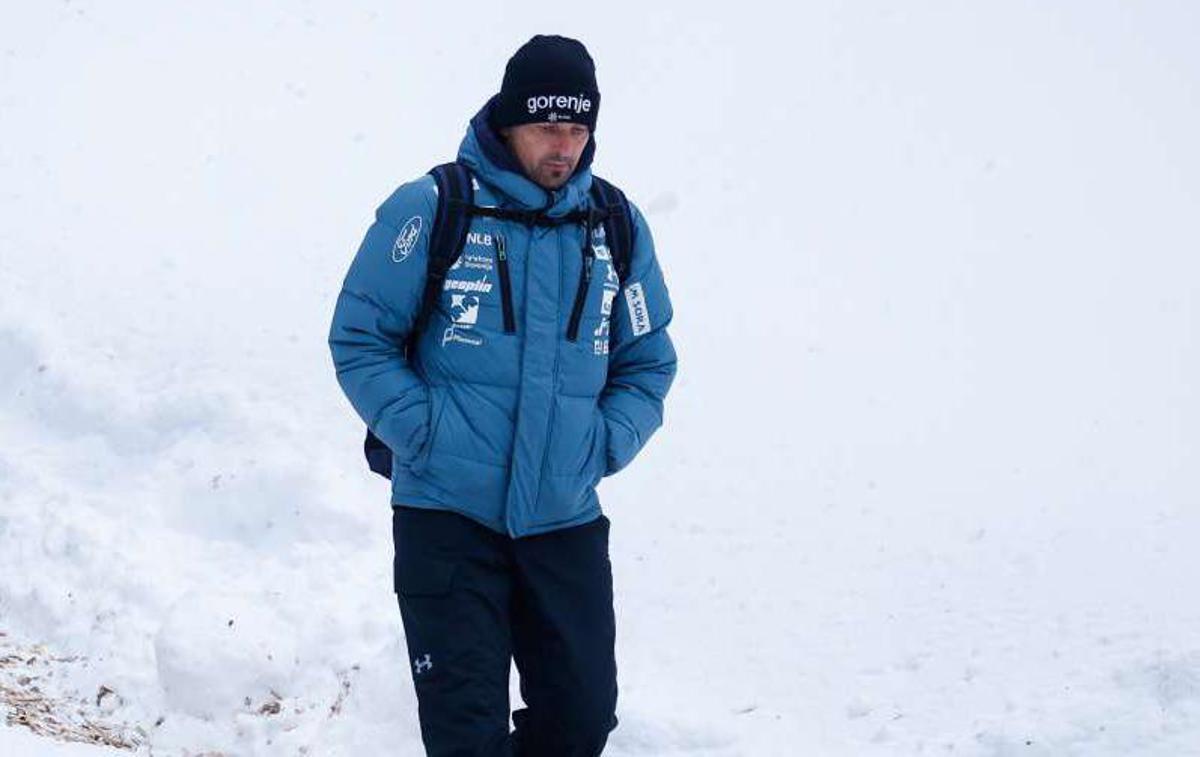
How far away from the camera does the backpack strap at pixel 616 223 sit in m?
4.36

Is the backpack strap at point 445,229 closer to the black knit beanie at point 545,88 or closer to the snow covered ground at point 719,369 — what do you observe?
the black knit beanie at point 545,88

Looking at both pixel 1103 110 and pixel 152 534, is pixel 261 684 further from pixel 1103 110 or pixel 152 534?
pixel 1103 110

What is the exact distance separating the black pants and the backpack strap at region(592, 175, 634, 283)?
0.82 meters

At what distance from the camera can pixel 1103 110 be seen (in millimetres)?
15141

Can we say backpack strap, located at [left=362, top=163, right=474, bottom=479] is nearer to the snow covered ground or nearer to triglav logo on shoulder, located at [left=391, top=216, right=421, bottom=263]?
triglav logo on shoulder, located at [left=391, top=216, right=421, bottom=263]

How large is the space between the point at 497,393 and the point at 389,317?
38 cm

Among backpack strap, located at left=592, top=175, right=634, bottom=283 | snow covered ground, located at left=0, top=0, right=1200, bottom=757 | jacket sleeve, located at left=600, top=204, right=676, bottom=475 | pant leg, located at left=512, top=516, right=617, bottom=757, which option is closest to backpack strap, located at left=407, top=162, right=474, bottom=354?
backpack strap, located at left=592, top=175, right=634, bottom=283

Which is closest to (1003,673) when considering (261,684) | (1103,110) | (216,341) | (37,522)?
(261,684)

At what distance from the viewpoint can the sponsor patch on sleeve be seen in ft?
14.7

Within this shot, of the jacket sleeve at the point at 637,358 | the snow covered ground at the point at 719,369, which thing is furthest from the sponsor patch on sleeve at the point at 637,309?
the snow covered ground at the point at 719,369

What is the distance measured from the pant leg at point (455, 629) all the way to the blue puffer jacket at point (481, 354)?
0.09 meters

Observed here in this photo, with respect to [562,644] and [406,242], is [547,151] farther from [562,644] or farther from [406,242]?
[562,644]

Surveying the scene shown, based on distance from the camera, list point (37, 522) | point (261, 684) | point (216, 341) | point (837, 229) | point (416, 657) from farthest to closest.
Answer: point (837, 229)
point (216, 341)
point (37, 522)
point (261, 684)
point (416, 657)

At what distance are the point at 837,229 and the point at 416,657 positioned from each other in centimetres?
1009
